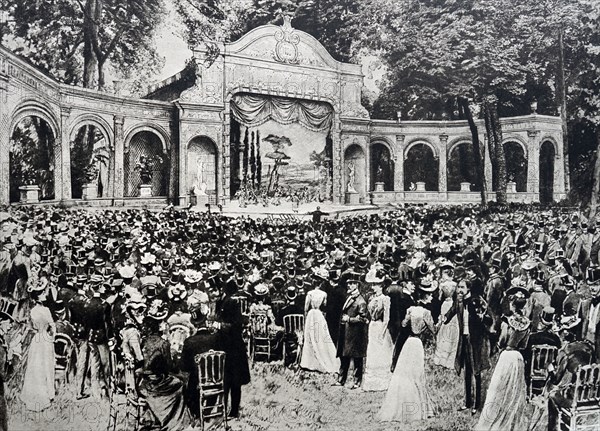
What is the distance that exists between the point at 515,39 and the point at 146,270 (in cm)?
616

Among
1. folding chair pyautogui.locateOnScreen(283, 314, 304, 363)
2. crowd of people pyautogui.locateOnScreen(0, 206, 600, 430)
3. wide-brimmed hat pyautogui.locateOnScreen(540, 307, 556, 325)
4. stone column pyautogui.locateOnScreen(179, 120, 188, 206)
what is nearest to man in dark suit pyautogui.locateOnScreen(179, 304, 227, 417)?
crowd of people pyautogui.locateOnScreen(0, 206, 600, 430)

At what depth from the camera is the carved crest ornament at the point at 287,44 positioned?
7254mm

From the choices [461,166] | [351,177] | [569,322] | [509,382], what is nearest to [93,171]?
[351,177]

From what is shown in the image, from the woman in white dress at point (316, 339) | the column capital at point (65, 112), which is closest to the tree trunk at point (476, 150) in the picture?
the woman in white dress at point (316, 339)

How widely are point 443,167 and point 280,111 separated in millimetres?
2609

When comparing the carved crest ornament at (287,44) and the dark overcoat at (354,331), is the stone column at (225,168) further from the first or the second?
the dark overcoat at (354,331)

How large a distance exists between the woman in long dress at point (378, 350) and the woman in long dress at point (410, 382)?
13 centimetres

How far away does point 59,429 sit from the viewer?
6238mm

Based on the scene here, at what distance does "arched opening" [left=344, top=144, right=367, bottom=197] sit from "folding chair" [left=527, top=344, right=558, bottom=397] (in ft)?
10.5

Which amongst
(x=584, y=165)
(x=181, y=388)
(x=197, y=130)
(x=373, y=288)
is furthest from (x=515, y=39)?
(x=181, y=388)

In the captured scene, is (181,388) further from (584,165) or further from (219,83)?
(584,165)

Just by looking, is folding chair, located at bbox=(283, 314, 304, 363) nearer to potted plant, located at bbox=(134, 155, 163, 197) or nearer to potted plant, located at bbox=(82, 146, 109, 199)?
potted plant, located at bbox=(134, 155, 163, 197)

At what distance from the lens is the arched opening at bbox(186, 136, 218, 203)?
7.11 m

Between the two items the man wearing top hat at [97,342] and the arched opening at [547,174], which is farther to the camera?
the arched opening at [547,174]
